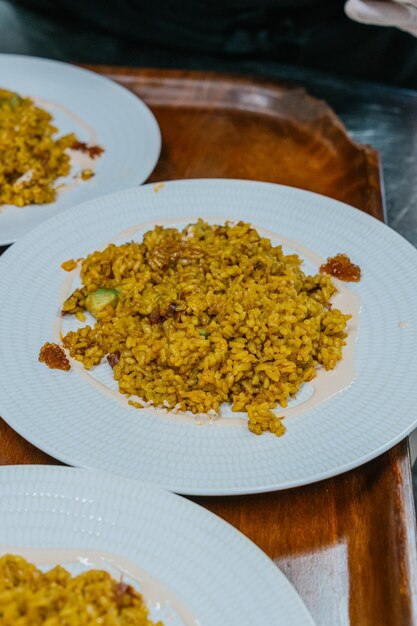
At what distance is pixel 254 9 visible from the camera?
373 centimetres

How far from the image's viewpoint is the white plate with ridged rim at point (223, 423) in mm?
1515

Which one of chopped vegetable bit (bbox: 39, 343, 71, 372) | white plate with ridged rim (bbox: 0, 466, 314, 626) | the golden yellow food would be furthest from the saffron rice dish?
the golden yellow food

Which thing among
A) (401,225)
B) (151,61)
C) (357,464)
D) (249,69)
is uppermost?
(357,464)

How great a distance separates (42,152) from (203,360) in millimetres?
1123

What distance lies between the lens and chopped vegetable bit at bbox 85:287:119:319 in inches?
74.3

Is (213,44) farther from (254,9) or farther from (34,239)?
(34,239)

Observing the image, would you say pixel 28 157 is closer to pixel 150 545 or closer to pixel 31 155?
pixel 31 155

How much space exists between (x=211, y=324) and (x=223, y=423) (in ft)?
0.85

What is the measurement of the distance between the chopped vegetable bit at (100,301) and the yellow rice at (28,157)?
0.58m

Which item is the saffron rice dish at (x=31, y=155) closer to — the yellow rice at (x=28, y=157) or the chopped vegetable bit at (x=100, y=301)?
the yellow rice at (x=28, y=157)

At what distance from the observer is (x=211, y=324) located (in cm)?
178

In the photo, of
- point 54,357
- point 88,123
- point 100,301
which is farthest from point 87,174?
point 54,357

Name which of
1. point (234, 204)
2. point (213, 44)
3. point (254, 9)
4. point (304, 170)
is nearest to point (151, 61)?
point (213, 44)

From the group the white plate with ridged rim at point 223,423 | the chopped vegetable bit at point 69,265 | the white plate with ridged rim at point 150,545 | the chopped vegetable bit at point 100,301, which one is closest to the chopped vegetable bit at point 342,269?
the white plate with ridged rim at point 223,423
